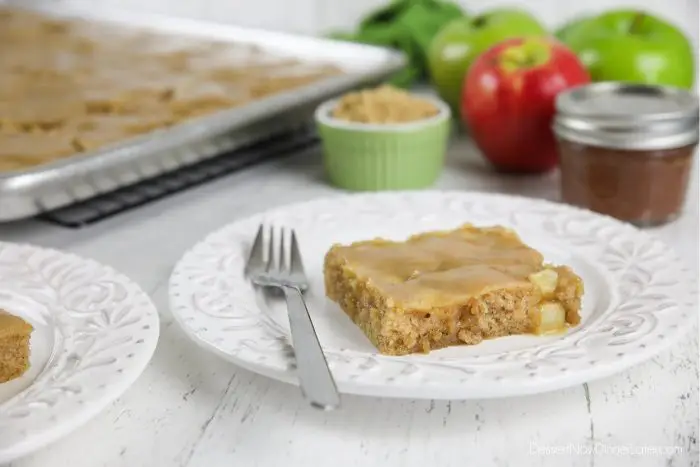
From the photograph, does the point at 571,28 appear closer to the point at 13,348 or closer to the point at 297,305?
the point at 297,305

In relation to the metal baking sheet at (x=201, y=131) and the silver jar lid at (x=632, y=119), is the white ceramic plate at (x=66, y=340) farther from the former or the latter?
the silver jar lid at (x=632, y=119)

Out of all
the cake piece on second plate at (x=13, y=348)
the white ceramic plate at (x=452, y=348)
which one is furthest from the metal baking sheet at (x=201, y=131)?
the cake piece on second plate at (x=13, y=348)

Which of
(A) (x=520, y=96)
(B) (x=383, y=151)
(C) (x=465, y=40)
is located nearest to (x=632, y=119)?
(A) (x=520, y=96)

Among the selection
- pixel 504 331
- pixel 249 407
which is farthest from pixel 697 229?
pixel 249 407

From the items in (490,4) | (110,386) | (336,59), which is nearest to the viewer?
(110,386)

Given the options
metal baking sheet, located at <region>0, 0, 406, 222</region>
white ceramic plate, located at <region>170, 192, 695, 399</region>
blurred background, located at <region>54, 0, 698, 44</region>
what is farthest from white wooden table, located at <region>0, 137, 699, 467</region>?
blurred background, located at <region>54, 0, 698, 44</region>

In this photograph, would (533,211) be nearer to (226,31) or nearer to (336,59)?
(336,59)
